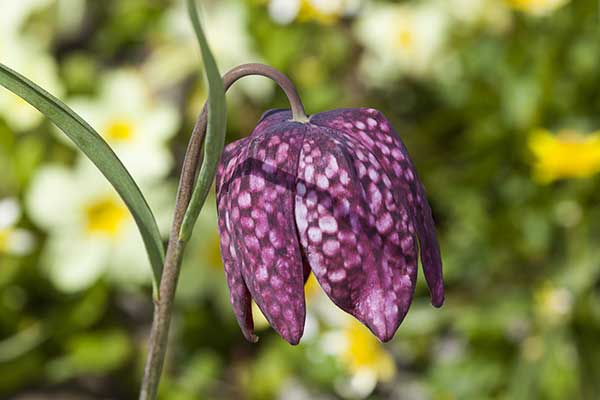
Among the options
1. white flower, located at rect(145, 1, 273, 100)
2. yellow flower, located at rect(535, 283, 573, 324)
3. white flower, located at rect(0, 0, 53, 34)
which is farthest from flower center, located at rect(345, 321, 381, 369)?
white flower, located at rect(0, 0, 53, 34)

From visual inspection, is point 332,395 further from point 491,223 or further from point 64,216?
point 64,216

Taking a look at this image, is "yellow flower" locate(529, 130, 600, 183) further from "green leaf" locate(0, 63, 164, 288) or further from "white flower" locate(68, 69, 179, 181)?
"green leaf" locate(0, 63, 164, 288)

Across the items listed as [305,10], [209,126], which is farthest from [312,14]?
[209,126]

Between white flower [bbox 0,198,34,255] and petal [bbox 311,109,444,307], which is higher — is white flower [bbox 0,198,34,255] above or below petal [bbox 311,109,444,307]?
above

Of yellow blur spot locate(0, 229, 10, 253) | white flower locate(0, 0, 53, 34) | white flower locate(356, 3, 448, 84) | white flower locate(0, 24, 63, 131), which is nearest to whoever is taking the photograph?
yellow blur spot locate(0, 229, 10, 253)

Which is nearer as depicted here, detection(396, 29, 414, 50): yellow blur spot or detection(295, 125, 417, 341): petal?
detection(295, 125, 417, 341): petal

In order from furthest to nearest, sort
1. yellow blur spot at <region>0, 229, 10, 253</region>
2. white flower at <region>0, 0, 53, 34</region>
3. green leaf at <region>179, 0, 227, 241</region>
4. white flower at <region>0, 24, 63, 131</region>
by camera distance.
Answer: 1. white flower at <region>0, 0, 53, 34</region>
2. white flower at <region>0, 24, 63, 131</region>
3. yellow blur spot at <region>0, 229, 10, 253</region>
4. green leaf at <region>179, 0, 227, 241</region>

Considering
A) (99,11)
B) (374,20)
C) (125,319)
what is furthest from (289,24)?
(125,319)

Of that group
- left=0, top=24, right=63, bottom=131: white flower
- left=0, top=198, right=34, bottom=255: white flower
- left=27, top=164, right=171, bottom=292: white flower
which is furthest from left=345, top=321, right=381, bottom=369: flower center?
→ left=0, top=24, right=63, bottom=131: white flower

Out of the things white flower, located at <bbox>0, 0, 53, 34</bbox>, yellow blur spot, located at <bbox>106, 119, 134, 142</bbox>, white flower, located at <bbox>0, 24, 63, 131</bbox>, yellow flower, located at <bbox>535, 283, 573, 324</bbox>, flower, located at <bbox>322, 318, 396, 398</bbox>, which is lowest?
yellow flower, located at <bbox>535, 283, 573, 324</bbox>
